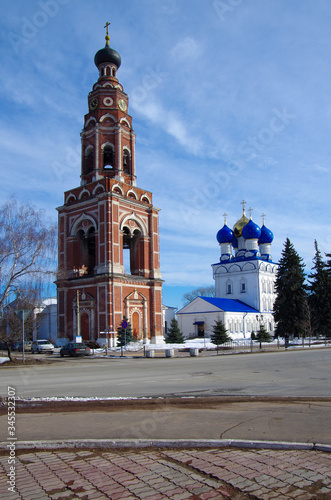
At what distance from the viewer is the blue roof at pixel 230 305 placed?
55806mm

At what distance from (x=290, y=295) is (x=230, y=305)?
12577 millimetres

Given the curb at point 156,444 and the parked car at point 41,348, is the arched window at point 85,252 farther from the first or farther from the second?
the curb at point 156,444

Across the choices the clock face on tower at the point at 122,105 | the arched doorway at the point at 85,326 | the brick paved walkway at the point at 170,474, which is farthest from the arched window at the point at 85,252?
the brick paved walkway at the point at 170,474

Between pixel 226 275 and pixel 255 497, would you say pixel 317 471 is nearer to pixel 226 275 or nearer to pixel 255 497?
pixel 255 497

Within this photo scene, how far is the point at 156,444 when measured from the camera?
5.41 m

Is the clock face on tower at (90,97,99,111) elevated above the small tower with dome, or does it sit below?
above

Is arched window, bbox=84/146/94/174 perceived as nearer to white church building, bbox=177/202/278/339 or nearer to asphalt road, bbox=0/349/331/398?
white church building, bbox=177/202/278/339

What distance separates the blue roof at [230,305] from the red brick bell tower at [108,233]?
46.8ft

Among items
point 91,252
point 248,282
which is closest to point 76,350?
point 91,252

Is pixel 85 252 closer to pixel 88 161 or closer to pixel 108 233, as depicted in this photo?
pixel 108 233

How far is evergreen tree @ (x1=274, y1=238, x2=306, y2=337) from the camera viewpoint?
46.3 meters

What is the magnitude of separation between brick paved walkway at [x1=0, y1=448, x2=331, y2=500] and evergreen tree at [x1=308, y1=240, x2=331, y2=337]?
147ft

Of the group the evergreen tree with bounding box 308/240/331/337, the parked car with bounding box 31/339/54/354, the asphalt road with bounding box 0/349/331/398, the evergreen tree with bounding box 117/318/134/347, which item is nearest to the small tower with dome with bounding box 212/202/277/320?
the evergreen tree with bounding box 308/240/331/337

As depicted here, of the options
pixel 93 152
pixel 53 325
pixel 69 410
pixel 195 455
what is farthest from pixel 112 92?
pixel 195 455
